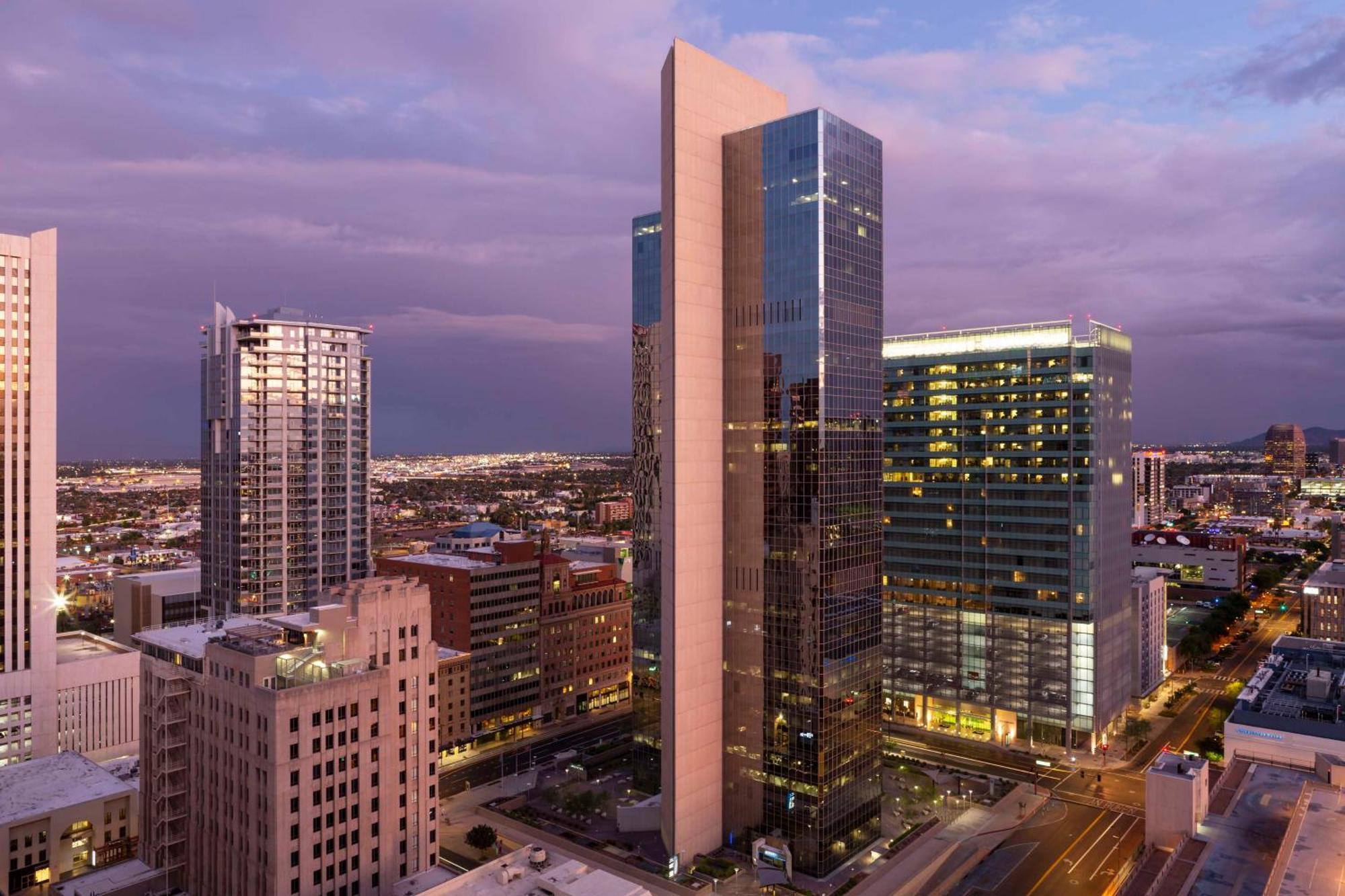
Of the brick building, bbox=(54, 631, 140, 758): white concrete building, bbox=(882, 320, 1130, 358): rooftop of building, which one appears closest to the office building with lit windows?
bbox=(882, 320, 1130, 358): rooftop of building

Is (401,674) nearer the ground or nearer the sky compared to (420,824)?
nearer the sky

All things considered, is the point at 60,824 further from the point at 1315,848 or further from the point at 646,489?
the point at 1315,848

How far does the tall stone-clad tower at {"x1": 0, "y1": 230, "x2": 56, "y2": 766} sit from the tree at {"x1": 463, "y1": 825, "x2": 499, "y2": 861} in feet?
247

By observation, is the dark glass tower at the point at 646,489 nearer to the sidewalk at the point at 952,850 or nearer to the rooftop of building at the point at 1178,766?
the sidewalk at the point at 952,850

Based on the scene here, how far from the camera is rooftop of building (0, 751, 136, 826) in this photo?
9944 centimetres

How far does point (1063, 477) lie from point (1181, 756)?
55.8m

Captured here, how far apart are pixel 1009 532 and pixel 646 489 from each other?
6764 centimetres

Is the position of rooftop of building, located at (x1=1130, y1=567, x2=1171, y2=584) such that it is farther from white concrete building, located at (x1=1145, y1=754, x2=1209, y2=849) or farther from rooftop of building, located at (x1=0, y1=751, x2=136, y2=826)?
rooftop of building, located at (x1=0, y1=751, x2=136, y2=826)

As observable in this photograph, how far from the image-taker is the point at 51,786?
106375 millimetres

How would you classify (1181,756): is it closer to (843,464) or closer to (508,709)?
(843,464)

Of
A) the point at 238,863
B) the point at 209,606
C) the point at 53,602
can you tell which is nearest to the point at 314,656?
the point at 238,863

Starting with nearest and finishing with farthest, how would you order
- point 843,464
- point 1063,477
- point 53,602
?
point 843,464 < point 53,602 < point 1063,477

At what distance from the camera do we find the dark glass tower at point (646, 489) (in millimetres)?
126000

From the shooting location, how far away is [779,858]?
9925cm
